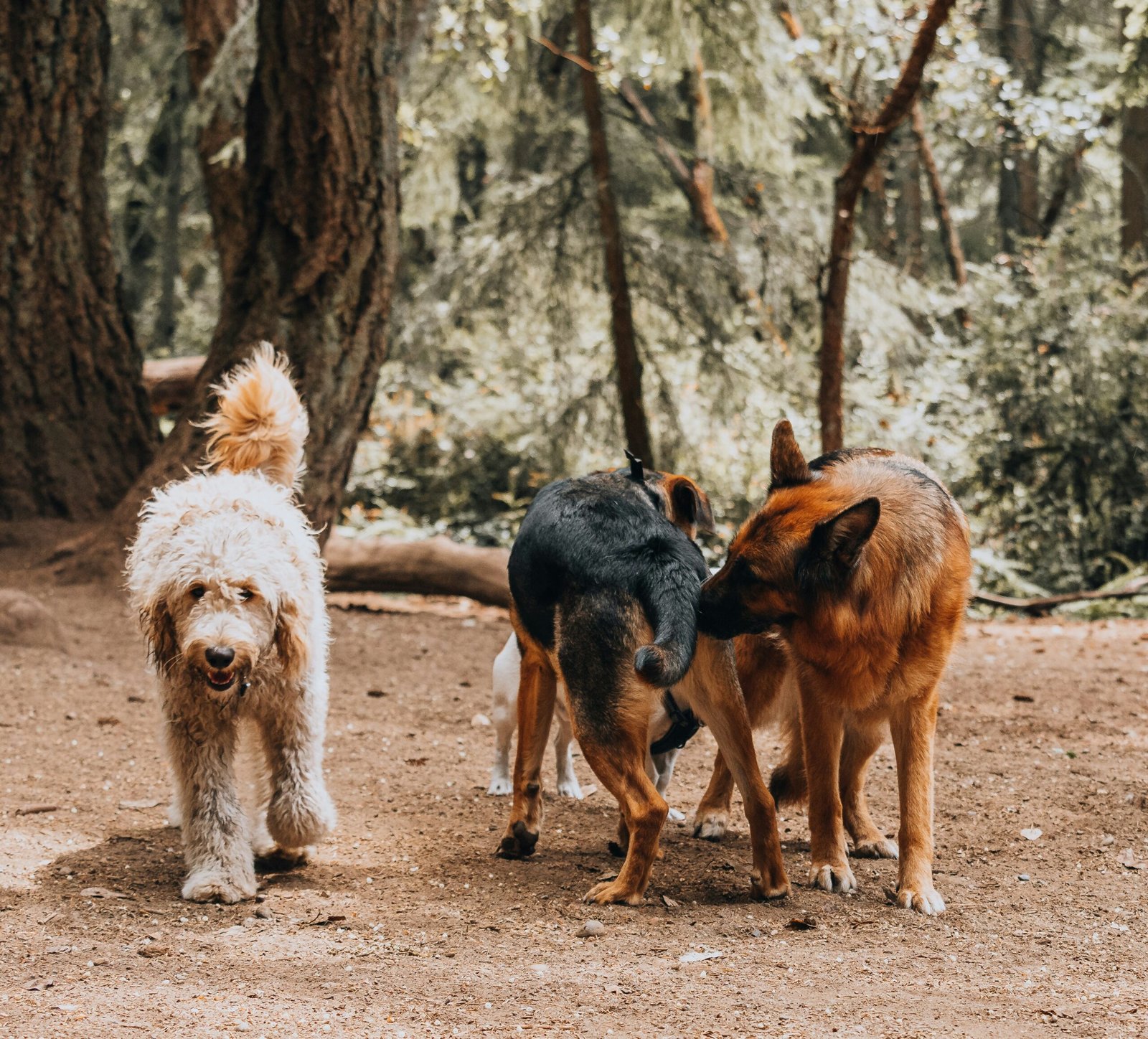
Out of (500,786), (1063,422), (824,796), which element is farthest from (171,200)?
(824,796)

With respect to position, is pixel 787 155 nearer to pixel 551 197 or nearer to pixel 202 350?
pixel 551 197

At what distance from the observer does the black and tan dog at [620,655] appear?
426 centimetres

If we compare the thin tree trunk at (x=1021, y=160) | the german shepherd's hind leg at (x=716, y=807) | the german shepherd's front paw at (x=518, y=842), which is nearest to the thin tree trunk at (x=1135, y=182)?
the thin tree trunk at (x=1021, y=160)

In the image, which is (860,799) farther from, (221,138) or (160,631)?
(221,138)

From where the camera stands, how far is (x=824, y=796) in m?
4.75

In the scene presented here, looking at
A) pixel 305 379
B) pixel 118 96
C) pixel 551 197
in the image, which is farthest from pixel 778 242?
pixel 118 96

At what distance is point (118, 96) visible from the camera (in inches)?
786

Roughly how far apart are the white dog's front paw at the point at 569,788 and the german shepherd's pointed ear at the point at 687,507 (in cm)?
160

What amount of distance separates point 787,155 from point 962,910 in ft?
36.5

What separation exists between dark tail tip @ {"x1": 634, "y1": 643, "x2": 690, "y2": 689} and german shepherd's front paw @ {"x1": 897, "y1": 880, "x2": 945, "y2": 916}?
1292mm

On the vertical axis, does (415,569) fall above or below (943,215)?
below

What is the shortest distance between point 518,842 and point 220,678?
1.44 meters

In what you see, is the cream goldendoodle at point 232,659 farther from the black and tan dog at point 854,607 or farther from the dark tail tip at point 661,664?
the black and tan dog at point 854,607

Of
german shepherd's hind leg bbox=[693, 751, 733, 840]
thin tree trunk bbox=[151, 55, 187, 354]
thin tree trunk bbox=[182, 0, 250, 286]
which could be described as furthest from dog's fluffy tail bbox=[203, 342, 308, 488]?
thin tree trunk bbox=[151, 55, 187, 354]
